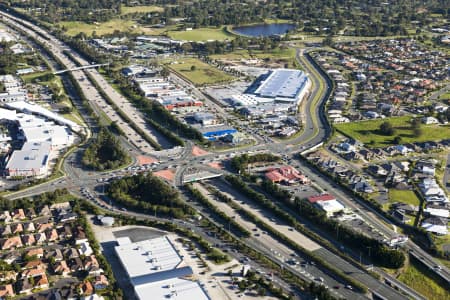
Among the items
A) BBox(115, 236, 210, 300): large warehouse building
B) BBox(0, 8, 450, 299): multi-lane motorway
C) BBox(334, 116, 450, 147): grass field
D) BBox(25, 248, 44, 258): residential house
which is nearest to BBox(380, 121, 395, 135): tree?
BBox(334, 116, 450, 147): grass field

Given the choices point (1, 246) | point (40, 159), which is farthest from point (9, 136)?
point (1, 246)

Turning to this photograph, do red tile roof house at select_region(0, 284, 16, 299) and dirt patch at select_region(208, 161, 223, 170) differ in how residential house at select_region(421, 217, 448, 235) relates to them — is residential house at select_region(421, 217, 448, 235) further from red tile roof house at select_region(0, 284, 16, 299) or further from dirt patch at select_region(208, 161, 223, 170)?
red tile roof house at select_region(0, 284, 16, 299)

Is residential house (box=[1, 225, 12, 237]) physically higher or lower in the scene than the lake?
lower

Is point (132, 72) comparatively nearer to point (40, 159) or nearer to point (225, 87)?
point (225, 87)

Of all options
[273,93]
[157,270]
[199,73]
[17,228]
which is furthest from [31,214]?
[199,73]

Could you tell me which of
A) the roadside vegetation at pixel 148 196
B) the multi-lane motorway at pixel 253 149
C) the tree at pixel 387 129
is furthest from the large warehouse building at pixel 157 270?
the tree at pixel 387 129

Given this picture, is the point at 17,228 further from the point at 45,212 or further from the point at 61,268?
the point at 61,268
